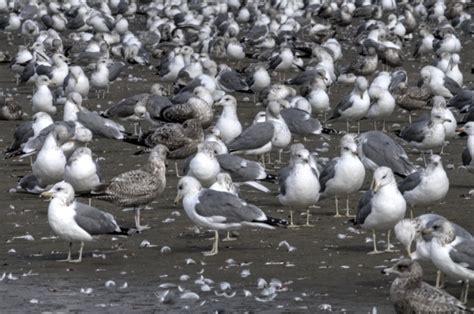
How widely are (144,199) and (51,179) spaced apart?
198 centimetres

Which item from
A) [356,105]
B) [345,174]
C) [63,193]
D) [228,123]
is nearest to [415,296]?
[63,193]

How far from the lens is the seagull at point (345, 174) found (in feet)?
45.6

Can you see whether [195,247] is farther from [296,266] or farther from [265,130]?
[265,130]

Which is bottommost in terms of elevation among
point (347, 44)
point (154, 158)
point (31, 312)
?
point (31, 312)

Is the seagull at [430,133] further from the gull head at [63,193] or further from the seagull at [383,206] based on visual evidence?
the gull head at [63,193]

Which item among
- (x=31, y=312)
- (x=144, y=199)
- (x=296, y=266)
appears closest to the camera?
(x=31, y=312)

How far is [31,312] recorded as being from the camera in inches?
408

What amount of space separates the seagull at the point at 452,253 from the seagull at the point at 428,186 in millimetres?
2887

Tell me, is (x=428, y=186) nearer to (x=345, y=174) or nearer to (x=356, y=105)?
(x=345, y=174)

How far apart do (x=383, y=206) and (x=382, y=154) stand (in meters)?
2.93

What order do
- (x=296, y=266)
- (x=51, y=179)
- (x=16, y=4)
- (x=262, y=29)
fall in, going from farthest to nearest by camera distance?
(x=16, y=4) < (x=262, y=29) < (x=51, y=179) < (x=296, y=266)

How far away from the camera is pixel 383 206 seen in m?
12.2

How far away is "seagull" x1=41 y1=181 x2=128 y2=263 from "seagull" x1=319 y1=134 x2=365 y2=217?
2573mm

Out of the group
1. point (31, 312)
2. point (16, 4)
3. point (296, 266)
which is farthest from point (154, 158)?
point (16, 4)
